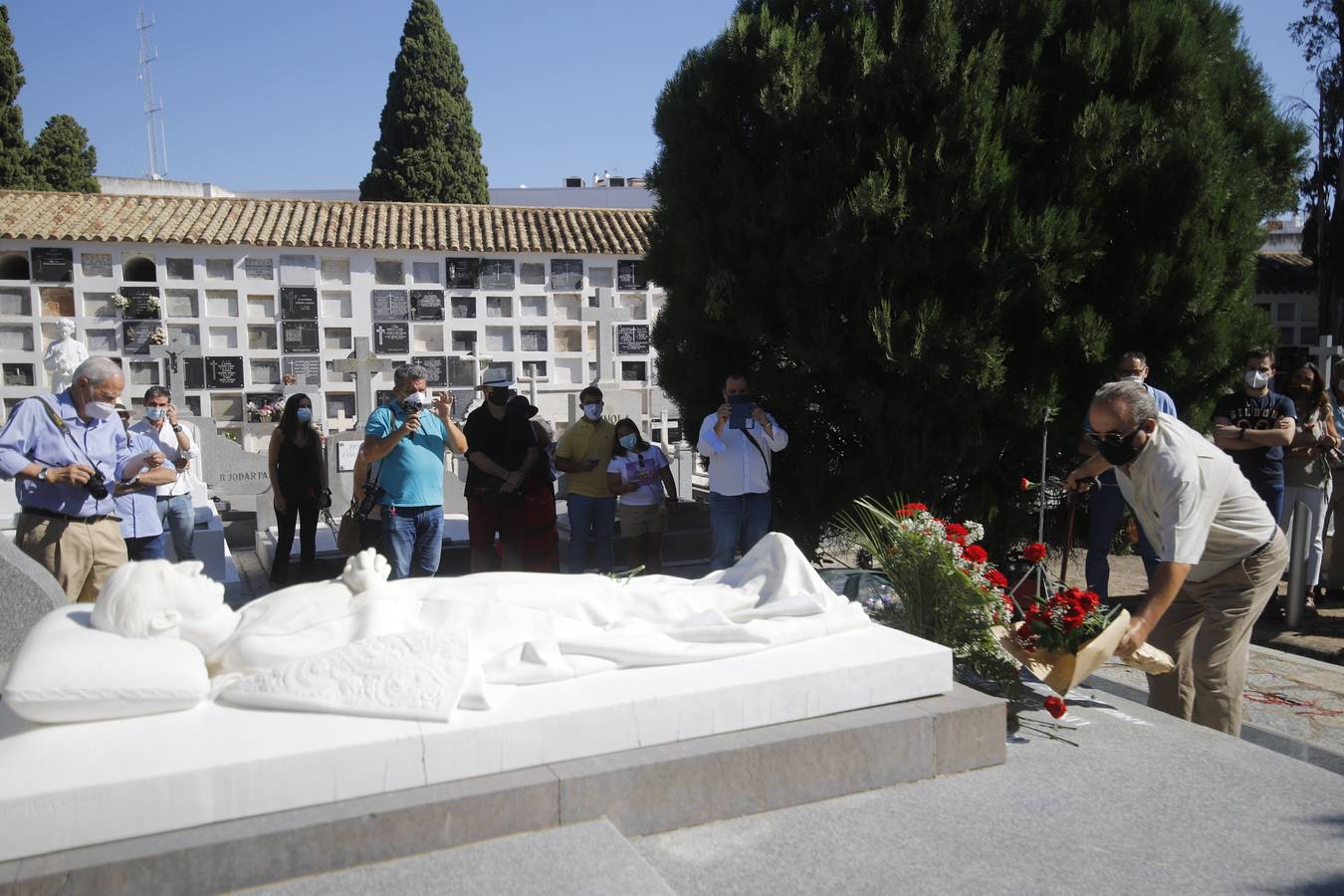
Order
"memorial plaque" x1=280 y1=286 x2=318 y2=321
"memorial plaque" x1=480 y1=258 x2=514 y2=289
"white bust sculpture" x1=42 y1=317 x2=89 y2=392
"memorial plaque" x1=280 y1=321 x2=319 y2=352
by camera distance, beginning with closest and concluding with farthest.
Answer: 1. "white bust sculpture" x1=42 y1=317 x2=89 y2=392
2. "memorial plaque" x1=280 y1=321 x2=319 y2=352
3. "memorial plaque" x1=280 y1=286 x2=318 y2=321
4. "memorial plaque" x1=480 y1=258 x2=514 y2=289

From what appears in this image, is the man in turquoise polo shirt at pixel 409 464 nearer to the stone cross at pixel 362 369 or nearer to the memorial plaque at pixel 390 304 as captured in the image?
the stone cross at pixel 362 369

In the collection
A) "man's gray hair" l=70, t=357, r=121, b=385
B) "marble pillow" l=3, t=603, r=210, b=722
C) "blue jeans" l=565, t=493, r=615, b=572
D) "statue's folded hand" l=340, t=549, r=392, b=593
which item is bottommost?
"blue jeans" l=565, t=493, r=615, b=572

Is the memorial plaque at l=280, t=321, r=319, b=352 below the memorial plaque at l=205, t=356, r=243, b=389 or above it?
above

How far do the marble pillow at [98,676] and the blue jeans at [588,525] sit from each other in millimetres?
4235

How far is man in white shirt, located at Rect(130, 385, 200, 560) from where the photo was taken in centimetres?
606

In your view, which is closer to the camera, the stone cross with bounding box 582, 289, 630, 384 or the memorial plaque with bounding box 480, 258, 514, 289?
the stone cross with bounding box 582, 289, 630, 384

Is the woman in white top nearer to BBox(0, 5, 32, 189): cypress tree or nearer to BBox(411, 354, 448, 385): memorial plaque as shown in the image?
BBox(411, 354, 448, 385): memorial plaque

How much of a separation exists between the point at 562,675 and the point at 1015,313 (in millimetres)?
3971

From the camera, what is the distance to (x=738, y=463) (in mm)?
5906

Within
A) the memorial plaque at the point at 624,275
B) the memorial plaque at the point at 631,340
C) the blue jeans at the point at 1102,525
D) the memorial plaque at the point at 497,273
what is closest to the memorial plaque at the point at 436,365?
the memorial plaque at the point at 497,273

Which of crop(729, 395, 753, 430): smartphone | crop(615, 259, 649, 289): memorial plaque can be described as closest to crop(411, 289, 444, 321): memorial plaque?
crop(615, 259, 649, 289): memorial plaque

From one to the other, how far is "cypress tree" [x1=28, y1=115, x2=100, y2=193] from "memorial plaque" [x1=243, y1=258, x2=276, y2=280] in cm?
830

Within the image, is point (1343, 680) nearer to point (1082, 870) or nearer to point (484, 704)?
point (1082, 870)

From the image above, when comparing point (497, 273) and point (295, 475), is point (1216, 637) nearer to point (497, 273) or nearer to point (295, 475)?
point (295, 475)
